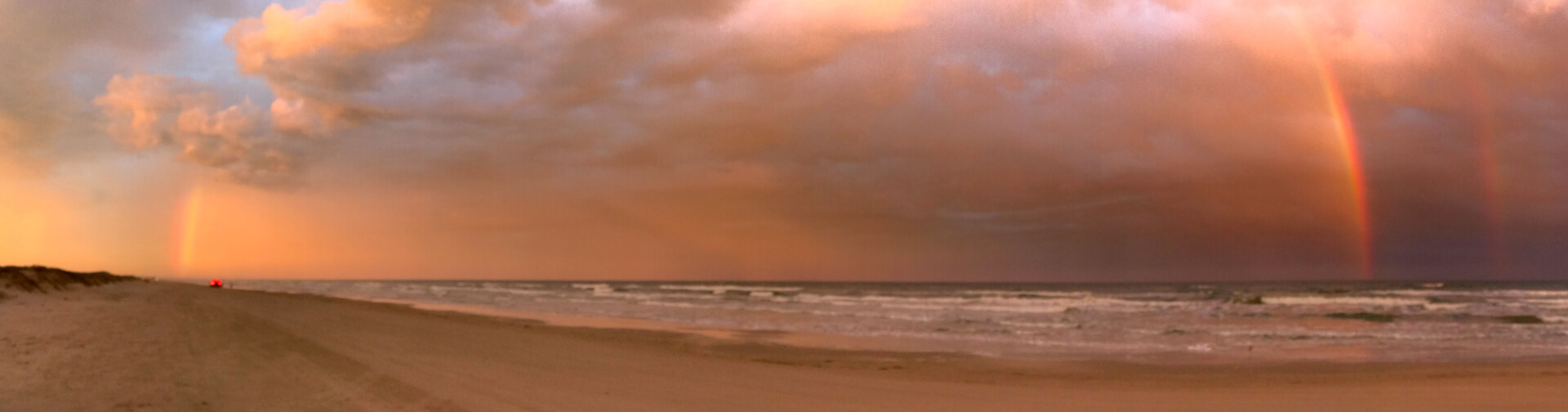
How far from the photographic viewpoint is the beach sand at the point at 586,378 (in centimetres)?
909

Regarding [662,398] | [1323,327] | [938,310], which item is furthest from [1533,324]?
[662,398]

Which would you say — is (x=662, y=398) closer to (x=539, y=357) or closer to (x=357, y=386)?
(x=357, y=386)

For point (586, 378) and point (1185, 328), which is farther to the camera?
point (1185, 328)

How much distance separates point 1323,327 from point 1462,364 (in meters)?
12.9

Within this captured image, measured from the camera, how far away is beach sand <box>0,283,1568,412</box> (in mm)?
9086

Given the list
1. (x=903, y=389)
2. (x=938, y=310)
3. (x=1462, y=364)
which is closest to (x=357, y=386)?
(x=903, y=389)

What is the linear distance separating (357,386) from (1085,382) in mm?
9657

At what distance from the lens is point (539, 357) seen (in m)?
13.8

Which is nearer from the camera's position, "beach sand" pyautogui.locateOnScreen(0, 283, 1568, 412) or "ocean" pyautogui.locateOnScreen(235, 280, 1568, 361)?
"beach sand" pyautogui.locateOnScreen(0, 283, 1568, 412)

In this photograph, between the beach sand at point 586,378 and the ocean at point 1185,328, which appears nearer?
the beach sand at point 586,378

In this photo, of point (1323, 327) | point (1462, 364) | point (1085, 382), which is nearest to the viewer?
Result: point (1085, 382)

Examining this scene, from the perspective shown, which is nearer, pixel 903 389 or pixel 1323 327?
pixel 903 389

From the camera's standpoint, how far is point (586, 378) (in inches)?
445

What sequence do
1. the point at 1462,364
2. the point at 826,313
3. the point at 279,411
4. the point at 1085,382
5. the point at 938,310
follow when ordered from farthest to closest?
the point at 938,310 → the point at 826,313 → the point at 1462,364 → the point at 1085,382 → the point at 279,411
